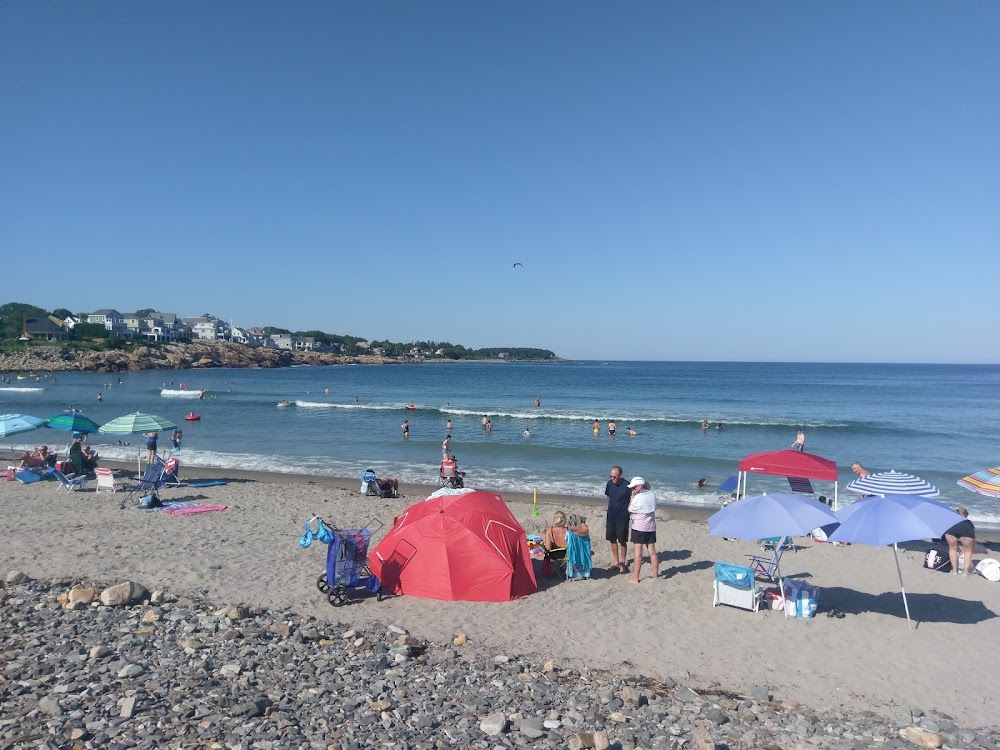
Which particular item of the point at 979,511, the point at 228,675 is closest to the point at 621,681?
the point at 228,675

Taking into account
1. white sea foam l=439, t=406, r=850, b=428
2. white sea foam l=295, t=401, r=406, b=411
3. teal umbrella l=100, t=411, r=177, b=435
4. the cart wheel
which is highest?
teal umbrella l=100, t=411, r=177, b=435

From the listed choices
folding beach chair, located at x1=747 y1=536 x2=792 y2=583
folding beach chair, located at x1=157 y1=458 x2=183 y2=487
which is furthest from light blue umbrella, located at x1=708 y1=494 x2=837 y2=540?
folding beach chair, located at x1=157 y1=458 x2=183 y2=487

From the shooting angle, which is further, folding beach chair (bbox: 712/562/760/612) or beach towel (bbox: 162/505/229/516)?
beach towel (bbox: 162/505/229/516)

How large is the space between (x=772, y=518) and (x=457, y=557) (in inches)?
163

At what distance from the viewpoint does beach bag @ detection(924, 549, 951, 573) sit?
10227mm

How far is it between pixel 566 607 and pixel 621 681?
214cm

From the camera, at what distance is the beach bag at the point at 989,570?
387 inches

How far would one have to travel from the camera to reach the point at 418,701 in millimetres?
5570

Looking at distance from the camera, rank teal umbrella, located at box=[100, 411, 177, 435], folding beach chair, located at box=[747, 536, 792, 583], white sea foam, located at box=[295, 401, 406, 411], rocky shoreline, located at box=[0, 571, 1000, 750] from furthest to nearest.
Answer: white sea foam, located at box=[295, 401, 406, 411] < teal umbrella, located at box=[100, 411, 177, 435] < folding beach chair, located at box=[747, 536, 792, 583] < rocky shoreline, located at box=[0, 571, 1000, 750]

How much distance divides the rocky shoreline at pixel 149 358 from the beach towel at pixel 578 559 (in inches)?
3791

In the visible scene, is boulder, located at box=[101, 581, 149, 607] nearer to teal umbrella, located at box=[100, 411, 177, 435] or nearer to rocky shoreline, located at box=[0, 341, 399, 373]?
teal umbrella, located at box=[100, 411, 177, 435]

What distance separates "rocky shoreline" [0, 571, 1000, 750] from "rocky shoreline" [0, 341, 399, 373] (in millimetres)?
96250

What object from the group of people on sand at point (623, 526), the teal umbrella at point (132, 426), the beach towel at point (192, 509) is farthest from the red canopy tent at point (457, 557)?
the teal umbrella at point (132, 426)

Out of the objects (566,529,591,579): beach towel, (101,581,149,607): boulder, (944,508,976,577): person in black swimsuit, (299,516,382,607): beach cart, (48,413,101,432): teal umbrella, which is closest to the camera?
(101,581,149,607): boulder
